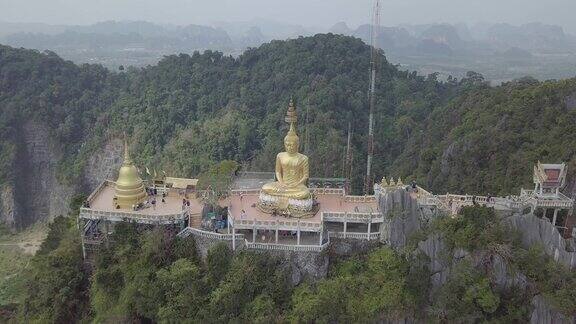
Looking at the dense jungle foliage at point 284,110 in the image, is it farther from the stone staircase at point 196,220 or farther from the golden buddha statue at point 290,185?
the stone staircase at point 196,220

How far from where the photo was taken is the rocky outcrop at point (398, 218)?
24250 mm

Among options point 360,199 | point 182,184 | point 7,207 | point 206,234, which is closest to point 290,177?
point 360,199

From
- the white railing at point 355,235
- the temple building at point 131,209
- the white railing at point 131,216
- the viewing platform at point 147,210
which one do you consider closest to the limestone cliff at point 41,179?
the viewing platform at point 147,210

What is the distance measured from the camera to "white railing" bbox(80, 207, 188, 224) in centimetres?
2514

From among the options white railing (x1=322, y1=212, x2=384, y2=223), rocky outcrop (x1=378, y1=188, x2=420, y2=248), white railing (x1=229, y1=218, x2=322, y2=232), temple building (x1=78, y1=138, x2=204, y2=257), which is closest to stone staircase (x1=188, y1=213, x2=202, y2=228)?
temple building (x1=78, y1=138, x2=204, y2=257)

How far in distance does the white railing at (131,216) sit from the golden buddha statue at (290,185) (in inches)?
162

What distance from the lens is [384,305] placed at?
73.2ft

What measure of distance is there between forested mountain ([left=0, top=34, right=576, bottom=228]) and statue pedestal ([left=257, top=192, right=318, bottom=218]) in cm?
1671

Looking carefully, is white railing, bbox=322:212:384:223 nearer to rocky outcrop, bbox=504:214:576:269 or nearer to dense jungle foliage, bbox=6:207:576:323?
dense jungle foliage, bbox=6:207:576:323

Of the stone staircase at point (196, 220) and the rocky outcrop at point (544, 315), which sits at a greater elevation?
the stone staircase at point (196, 220)

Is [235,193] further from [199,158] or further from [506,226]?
[199,158]

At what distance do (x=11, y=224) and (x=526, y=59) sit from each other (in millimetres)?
157038

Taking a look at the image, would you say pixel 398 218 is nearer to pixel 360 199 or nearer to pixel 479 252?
pixel 360 199

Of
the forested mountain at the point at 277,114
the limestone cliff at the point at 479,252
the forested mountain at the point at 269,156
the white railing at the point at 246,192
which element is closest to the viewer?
the limestone cliff at the point at 479,252
